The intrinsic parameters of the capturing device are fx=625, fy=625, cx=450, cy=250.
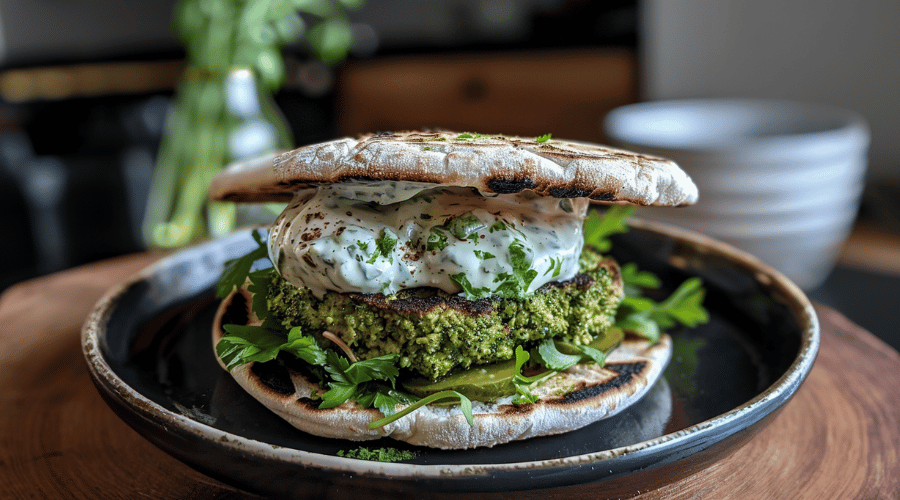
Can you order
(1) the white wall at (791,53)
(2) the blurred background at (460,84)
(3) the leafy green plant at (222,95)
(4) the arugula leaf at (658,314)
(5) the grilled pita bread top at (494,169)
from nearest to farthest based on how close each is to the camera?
1. (5) the grilled pita bread top at (494,169)
2. (4) the arugula leaf at (658,314)
3. (3) the leafy green plant at (222,95)
4. (1) the white wall at (791,53)
5. (2) the blurred background at (460,84)

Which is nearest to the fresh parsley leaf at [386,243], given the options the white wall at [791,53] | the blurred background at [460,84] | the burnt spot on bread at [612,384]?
the burnt spot on bread at [612,384]

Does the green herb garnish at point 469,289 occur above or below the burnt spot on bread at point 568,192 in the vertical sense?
below

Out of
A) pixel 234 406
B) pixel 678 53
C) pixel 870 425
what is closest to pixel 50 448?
pixel 234 406

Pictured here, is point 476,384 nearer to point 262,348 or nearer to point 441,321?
point 441,321

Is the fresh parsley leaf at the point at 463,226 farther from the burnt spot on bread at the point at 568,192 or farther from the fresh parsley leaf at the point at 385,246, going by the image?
the burnt spot on bread at the point at 568,192

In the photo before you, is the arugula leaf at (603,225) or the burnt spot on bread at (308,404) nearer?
the burnt spot on bread at (308,404)

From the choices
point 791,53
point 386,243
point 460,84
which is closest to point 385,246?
point 386,243

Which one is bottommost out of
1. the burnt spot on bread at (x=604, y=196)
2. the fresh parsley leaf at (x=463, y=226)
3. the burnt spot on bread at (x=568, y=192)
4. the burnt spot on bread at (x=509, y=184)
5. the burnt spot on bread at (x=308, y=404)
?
the burnt spot on bread at (x=308, y=404)
